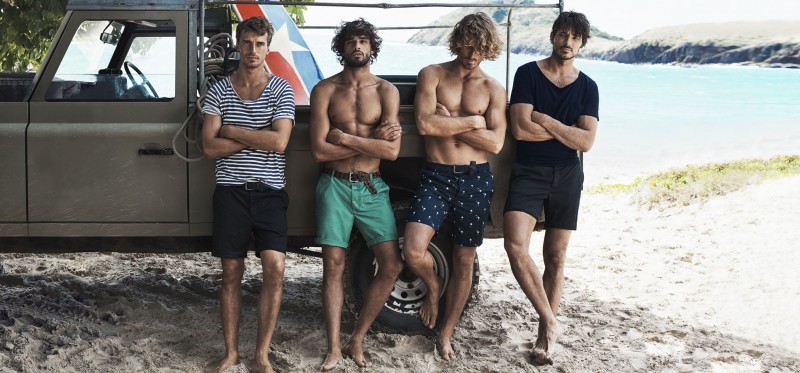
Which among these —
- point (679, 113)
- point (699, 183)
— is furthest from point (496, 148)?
point (679, 113)

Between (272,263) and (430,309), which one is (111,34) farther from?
(430,309)

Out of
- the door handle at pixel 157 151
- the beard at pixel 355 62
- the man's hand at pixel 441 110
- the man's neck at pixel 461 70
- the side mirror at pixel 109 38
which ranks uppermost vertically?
the side mirror at pixel 109 38

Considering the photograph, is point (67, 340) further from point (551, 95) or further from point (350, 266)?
point (551, 95)

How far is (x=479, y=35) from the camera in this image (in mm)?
4672

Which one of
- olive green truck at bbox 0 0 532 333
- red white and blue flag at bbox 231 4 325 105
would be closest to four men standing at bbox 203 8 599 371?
olive green truck at bbox 0 0 532 333

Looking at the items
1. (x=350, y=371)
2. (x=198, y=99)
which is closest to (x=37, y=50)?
(x=198, y=99)

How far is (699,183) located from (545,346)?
6.68 metres

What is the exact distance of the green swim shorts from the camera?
4.71 m

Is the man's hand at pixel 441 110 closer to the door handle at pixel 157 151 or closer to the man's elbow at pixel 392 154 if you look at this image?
the man's elbow at pixel 392 154

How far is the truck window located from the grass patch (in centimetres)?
682

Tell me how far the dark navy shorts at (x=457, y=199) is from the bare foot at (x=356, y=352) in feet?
2.35

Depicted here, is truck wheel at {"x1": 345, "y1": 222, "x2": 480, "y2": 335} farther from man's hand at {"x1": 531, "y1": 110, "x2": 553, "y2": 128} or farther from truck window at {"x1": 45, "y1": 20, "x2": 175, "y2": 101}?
truck window at {"x1": 45, "y1": 20, "x2": 175, "y2": 101}

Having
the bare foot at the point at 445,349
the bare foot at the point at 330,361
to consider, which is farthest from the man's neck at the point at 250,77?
the bare foot at the point at 445,349

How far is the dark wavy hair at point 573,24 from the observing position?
4773 millimetres
